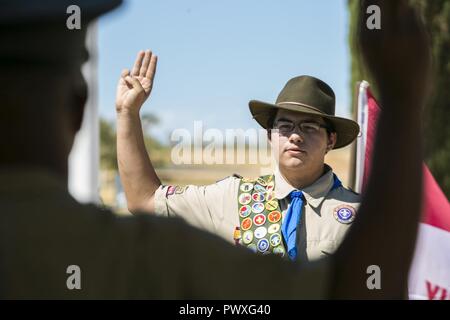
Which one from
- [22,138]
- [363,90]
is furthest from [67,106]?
[363,90]

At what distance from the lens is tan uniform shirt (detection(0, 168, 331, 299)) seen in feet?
2.56

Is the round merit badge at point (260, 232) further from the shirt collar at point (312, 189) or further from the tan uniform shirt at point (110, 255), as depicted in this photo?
the tan uniform shirt at point (110, 255)

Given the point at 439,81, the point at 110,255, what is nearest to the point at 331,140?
the point at 110,255

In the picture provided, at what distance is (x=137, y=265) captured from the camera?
780 mm

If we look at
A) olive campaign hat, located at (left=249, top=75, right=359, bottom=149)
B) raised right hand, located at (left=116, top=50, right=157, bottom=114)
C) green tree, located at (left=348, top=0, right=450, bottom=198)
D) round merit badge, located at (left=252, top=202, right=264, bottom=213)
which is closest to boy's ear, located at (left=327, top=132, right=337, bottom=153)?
olive campaign hat, located at (left=249, top=75, right=359, bottom=149)

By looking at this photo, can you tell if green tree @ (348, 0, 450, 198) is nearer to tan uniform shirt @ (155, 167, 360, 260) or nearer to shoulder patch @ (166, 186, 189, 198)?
tan uniform shirt @ (155, 167, 360, 260)

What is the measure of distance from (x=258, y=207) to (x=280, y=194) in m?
0.09

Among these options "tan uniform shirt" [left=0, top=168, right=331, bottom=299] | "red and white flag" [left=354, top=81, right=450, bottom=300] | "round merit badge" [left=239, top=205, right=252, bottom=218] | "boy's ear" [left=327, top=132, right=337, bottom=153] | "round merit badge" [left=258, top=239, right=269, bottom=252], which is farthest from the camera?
"red and white flag" [left=354, top=81, right=450, bottom=300]

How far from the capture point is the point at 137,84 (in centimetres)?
244

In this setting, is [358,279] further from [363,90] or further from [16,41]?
[363,90]

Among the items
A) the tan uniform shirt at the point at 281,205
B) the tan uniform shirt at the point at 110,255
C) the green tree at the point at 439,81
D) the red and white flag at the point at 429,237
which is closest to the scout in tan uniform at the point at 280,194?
the tan uniform shirt at the point at 281,205

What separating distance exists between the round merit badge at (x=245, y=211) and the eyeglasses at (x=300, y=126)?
314 millimetres

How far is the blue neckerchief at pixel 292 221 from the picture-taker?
2342mm

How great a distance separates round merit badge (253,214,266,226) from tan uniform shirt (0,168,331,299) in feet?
5.27
